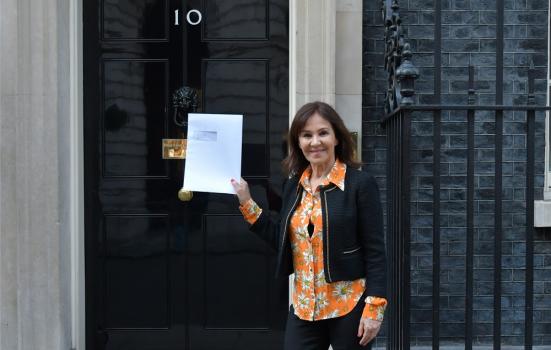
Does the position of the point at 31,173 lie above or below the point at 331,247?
above

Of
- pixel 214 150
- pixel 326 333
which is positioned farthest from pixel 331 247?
pixel 214 150

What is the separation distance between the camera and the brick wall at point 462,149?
5.40 meters

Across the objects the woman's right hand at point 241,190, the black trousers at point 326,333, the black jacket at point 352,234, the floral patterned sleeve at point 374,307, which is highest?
the woman's right hand at point 241,190

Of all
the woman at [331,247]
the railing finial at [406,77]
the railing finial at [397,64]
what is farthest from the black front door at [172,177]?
the woman at [331,247]

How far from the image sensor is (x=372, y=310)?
11.0ft

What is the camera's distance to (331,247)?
339 cm

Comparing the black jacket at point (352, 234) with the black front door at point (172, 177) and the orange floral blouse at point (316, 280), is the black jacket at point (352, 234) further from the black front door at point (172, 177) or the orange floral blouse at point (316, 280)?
the black front door at point (172, 177)

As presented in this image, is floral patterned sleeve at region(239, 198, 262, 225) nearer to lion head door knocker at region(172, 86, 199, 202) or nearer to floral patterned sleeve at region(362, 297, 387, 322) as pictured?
floral patterned sleeve at region(362, 297, 387, 322)

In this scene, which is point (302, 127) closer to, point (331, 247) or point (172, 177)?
point (331, 247)

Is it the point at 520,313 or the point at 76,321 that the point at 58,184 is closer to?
the point at 76,321

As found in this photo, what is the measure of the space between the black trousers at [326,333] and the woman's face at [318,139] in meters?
0.69

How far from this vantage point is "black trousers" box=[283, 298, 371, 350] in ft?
11.2

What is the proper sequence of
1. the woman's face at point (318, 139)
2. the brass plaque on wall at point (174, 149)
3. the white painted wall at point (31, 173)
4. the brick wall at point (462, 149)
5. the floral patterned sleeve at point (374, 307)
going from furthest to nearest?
the brass plaque on wall at point (174, 149)
the brick wall at point (462, 149)
the white painted wall at point (31, 173)
the woman's face at point (318, 139)
the floral patterned sleeve at point (374, 307)

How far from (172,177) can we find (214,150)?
1888mm
